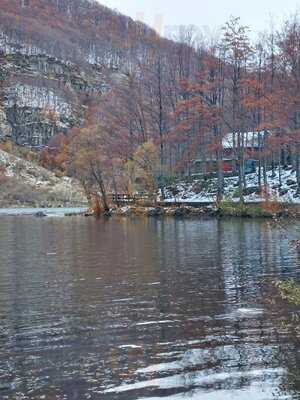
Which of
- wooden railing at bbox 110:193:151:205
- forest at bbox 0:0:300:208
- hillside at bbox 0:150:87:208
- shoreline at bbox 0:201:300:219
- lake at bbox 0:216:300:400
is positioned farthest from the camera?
hillside at bbox 0:150:87:208

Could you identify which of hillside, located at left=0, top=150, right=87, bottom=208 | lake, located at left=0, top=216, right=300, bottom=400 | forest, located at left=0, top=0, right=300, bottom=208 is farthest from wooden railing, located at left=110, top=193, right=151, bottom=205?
hillside, located at left=0, top=150, right=87, bottom=208

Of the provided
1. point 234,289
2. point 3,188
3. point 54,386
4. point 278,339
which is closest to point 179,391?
point 54,386

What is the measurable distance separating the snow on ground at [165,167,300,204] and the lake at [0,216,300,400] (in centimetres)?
3017

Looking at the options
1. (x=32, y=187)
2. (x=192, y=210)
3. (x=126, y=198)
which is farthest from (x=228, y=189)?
→ (x=32, y=187)

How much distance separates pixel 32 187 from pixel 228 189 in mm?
74843

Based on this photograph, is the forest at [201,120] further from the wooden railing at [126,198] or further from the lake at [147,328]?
the lake at [147,328]

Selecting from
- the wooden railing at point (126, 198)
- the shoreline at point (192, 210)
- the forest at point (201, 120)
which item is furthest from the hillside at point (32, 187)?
the shoreline at point (192, 210)

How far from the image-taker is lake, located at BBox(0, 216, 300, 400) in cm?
908

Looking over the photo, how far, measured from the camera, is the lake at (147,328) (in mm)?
9078

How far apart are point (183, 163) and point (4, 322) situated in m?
53.5

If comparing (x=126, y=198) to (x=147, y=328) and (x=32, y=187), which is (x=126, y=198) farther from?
(x=32, y=187)

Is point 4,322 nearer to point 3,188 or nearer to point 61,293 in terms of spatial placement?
point 61,293

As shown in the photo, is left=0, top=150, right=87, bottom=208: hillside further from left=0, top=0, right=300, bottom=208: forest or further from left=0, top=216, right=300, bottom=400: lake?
left=0, top=216, right=300, bottom=400: lake

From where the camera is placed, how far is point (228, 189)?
2457 inches
